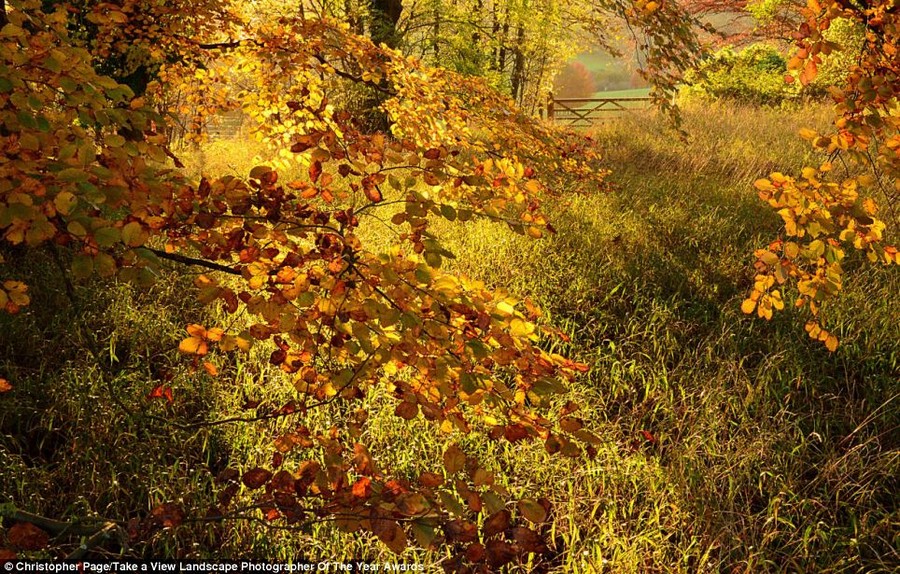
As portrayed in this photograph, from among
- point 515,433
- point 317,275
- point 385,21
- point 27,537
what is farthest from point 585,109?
point 27,537

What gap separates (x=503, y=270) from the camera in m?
4.85

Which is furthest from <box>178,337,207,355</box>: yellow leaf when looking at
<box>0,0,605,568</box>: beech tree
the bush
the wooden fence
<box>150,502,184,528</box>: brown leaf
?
the bush

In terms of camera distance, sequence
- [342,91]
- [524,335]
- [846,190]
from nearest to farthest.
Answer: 1. [524,335]
2. [846,190]
3. [342,91]

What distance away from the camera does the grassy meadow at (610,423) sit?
2402mm

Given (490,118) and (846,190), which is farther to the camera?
(490,118)

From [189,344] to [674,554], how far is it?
2217 millimetres

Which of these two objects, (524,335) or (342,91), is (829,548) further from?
(342,91)

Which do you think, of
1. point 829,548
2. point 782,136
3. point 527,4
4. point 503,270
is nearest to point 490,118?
point 503,270

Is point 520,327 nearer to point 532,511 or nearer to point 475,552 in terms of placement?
point 532,511

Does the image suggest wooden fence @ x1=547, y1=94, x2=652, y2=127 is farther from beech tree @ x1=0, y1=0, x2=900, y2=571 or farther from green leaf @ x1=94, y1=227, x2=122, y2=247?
green leaf @ x1=94, y1=227, x2=122, y2=247

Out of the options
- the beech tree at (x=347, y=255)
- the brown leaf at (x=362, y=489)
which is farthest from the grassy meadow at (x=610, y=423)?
the brown leaf at (x=362, y=489)

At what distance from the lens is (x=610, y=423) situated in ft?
10.6

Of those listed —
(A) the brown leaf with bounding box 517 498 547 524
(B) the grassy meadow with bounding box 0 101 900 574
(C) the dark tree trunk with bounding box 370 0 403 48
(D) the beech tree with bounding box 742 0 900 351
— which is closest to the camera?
(A) the brown leaf with bounding box 517 498 547 524

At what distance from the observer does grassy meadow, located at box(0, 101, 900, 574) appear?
2.40 metres
